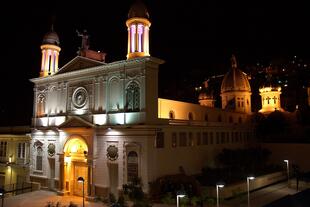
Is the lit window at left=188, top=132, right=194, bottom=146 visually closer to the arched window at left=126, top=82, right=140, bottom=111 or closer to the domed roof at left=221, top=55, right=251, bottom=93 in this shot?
the arched window at left=126, top=82, right=140, bottom=111

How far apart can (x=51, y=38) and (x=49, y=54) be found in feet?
6.33

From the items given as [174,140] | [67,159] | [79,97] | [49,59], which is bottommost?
[67,159]

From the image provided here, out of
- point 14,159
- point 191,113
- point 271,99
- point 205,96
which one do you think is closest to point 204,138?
point 191,113

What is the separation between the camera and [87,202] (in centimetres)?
2711

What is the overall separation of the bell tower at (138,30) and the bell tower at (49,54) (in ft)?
40.2

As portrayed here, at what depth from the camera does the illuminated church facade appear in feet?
85.1

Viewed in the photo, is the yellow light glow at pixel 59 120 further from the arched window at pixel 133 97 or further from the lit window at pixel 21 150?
the arched window at pixel 133 97

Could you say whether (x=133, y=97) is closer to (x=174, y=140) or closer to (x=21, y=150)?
(x=174, y=140)

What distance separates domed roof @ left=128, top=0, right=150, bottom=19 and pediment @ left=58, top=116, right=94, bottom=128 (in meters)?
10.6

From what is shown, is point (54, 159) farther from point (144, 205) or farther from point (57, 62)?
point (144, 205)

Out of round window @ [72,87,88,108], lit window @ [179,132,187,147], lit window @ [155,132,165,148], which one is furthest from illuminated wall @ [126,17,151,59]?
lit window @ [179,132,187,147]

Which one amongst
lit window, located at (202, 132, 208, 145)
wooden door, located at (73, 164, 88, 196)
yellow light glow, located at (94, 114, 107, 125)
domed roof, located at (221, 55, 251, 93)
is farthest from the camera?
domed roof, located at (221, 55, 251, 93)

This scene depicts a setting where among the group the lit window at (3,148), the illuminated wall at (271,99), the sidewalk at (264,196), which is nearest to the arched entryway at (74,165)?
the lit window at (3,148)

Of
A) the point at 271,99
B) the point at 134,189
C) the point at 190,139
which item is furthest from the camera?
the point at 271,99
